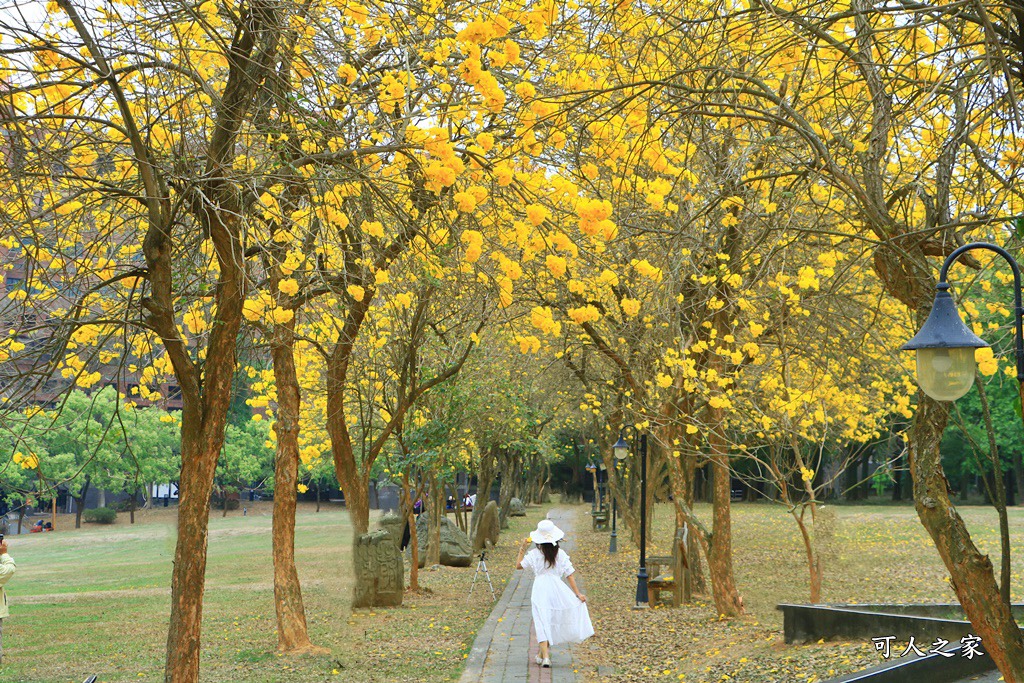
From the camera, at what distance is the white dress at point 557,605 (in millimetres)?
10297

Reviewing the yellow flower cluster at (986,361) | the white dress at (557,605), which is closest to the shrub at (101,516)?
the white dress at (557,605)

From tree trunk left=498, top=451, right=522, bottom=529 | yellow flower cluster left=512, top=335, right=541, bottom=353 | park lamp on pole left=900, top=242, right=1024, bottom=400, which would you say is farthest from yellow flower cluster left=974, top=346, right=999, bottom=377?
tree trunk left=498, top=451, right=522, bottom=529

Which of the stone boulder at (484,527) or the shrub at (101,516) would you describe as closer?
the stone boulder at (484,527)

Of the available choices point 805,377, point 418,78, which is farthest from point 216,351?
point 805,377

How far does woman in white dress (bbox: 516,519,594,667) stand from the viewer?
1025cm

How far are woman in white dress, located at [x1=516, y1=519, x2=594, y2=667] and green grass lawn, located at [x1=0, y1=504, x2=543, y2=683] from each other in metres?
1.04

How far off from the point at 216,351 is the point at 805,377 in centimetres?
1194

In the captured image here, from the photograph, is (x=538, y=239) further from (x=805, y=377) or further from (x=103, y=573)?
(x=103, y=573)

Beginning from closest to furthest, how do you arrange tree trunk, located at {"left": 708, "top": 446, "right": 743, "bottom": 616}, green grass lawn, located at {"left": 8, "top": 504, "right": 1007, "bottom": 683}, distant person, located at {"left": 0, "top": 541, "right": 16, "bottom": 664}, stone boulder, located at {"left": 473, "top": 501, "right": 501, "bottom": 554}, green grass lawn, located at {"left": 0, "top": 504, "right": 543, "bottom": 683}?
green grass lawn, located at {"left": 8, "top": 504, "right": 1007, "bottom": 683}
green grass lawn, located at {"left": 0, "top": 504, "right": 543, "bottom": 683}
distant person, located at {"left": 0, "top": 541, "right": 16, "bottom": 664}
tree trunk, located at {"left": 708, "top": 446, "right": 743, "bottom": 616}
stone boulder, located at {"left": 473, "top": 501, "right": 501, "bottom": 554}

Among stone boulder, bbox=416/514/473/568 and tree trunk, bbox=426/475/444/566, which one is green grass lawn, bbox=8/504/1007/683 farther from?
tree trunk, bbox=426/475/444/566

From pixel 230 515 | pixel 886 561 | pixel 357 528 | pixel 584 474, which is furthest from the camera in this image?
pixel 584 474

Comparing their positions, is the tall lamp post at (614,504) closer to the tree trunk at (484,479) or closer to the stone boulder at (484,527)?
the stone boulder at (484,527)

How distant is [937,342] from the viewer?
4.48m

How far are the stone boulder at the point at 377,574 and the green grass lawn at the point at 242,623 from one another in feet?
1.49
